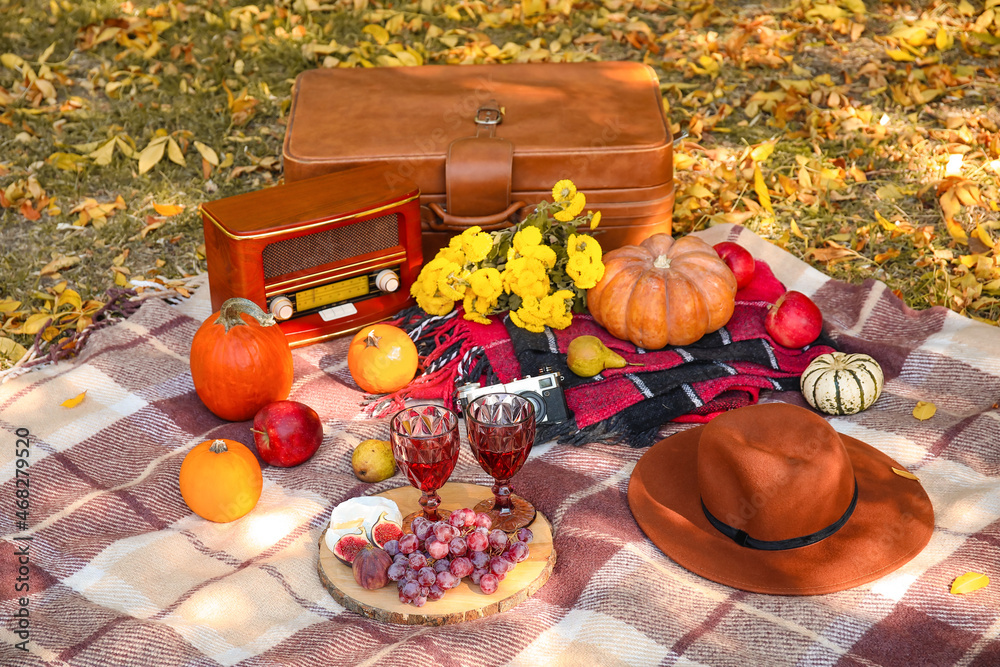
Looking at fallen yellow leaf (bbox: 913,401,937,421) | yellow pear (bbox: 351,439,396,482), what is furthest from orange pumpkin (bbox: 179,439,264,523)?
fallen yellow leaf (bbox: 913,401,937,421)

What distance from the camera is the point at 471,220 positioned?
3.26 m

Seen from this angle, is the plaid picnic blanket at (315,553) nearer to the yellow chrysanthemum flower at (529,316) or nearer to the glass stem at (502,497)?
the glass stem at (502,497)

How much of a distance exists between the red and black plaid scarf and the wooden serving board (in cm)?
58

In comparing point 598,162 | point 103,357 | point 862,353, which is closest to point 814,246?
point 862,353

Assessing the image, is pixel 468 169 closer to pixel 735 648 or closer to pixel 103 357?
pixel 103 357

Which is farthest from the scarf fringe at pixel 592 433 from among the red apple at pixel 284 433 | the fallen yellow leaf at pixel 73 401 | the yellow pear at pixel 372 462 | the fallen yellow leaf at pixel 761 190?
the fallen yellow leaf at pixel 761 190

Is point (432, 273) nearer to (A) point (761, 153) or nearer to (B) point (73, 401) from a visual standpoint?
(B) point (73, 401)

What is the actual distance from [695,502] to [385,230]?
4.66ft

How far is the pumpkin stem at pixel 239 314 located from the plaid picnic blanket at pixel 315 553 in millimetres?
318

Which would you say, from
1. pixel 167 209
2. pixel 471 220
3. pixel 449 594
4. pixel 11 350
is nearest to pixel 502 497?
pixel 449 594

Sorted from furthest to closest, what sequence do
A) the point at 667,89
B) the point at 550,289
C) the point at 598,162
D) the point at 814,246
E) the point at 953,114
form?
the point at 667,89, the point at 953,114, the point at 814,246, the point at 598,162, the point at 550,289

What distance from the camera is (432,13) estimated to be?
577cm

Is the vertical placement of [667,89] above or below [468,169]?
below

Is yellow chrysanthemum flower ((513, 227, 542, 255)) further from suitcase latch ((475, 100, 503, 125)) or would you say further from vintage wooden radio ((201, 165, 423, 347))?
suitcase latch ((475, 100, 503, 125))
